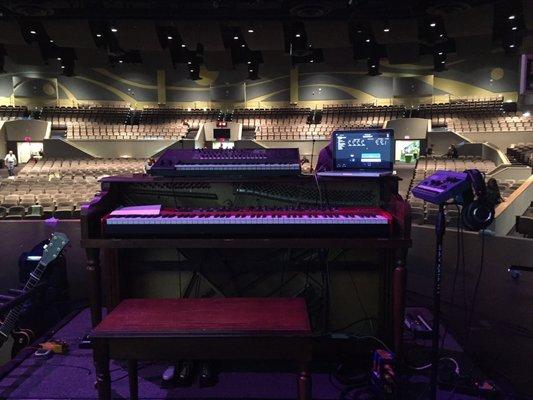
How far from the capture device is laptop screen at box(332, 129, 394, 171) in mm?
2361

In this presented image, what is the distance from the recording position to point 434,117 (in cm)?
1773

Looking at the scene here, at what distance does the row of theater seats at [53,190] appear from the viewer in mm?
5898

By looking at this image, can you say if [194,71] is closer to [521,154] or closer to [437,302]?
[521,154]

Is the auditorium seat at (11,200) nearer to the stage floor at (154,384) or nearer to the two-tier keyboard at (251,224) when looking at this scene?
the stage floor at (154,384)

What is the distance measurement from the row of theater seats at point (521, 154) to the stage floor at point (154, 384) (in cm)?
1152

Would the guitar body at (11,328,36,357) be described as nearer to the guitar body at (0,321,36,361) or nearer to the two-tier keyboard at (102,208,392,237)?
the guitar body at (0,321,36,361)

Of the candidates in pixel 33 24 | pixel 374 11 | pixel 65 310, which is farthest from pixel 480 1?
pixel 33 24

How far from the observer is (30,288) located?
278 cm

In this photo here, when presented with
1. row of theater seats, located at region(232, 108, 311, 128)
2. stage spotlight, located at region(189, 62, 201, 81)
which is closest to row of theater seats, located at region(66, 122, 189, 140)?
stage spotlight, located at region(189, 62, 201, 81)

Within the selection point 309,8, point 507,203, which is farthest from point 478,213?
point 309,8

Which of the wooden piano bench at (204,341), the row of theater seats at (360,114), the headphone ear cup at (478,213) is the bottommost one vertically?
the wooden piano bench at (204,341)

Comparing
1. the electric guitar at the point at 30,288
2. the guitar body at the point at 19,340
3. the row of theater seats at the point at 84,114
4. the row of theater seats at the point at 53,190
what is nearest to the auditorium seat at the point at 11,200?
the row of theater seats at the point at 53,190

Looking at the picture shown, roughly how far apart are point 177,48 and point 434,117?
12.1m

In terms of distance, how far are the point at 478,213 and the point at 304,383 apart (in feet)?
3.50
